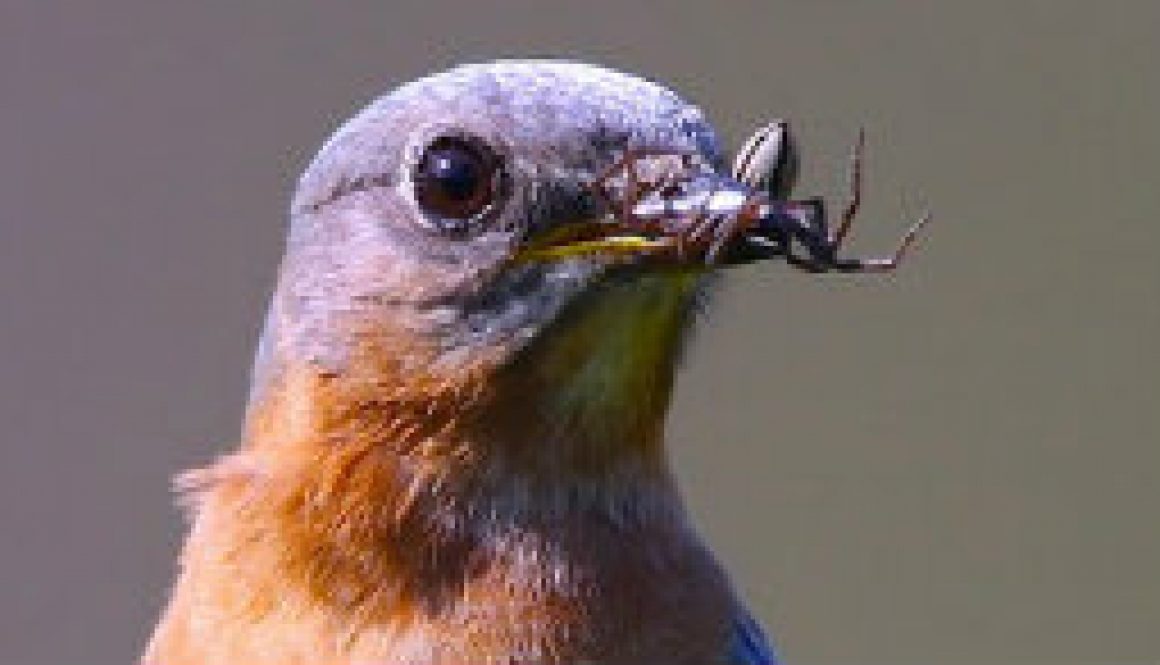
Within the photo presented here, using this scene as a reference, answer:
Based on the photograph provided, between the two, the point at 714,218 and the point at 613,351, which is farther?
the point at 613,351

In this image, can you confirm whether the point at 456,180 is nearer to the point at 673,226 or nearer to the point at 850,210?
the point at 673,226

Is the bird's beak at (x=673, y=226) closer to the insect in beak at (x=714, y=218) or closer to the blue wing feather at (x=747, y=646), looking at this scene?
the insect in beak at (x=714, y=218)

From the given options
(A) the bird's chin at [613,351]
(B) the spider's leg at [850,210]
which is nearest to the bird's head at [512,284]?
(A) the bird's chin at [613,351]

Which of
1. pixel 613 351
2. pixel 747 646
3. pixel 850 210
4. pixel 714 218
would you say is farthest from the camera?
pixel 747 646

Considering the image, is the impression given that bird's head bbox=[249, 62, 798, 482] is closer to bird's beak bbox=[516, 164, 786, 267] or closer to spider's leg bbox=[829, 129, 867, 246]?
bird's beak bbox=[516, 164, 786, 267]

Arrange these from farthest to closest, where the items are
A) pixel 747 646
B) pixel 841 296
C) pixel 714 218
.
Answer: pixel 841 296
pixel 747 646
pixel 714 218

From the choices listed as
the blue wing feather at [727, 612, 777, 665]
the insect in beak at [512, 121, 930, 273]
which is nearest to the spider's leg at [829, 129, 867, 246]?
the insect in beak at [512, 121, 930, 273]

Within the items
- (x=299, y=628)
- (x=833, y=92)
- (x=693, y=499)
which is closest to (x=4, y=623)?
(x=693, y=499)

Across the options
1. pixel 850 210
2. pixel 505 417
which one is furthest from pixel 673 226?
pixel 505 417
